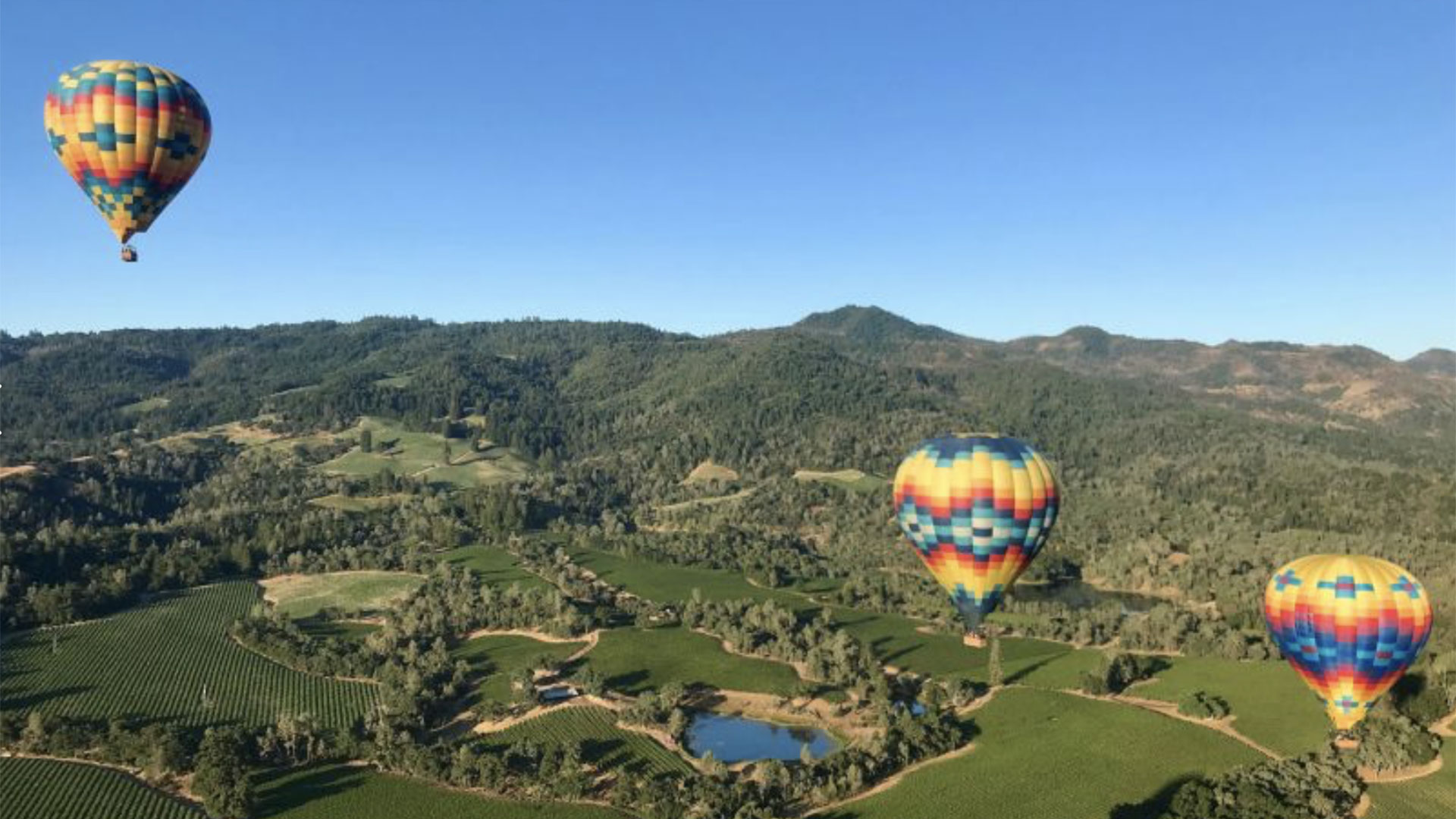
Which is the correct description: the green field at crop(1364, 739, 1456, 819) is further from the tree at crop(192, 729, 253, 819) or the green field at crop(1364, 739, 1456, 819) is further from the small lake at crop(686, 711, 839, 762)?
the tree at crop(192, 729, 253, 819)

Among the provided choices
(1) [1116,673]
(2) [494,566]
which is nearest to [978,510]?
(1) [1116,673]

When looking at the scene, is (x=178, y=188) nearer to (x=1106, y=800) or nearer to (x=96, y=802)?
(x=96, y=802)

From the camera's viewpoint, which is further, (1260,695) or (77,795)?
(1260,695)

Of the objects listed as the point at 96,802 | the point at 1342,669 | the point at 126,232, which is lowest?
the point at 96,802

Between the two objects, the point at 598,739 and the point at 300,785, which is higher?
the point at 598,739

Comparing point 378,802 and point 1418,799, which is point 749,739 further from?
point 1418,799

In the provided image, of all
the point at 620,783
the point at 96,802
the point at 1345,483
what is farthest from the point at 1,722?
the point at 1345,483
